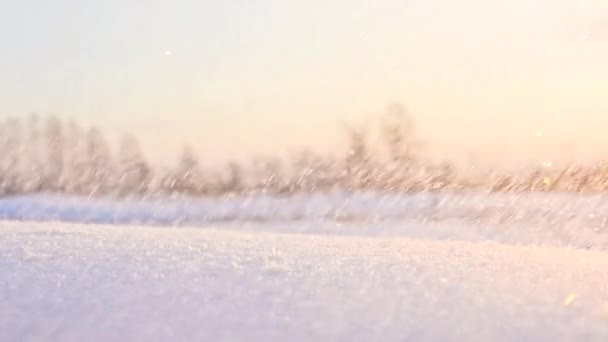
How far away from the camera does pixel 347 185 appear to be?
19.0 m

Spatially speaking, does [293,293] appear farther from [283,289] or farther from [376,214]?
[376,214]

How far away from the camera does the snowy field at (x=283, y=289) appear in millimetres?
3779

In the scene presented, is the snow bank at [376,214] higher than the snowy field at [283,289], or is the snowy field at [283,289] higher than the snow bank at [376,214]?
the snowy field at [283,289]

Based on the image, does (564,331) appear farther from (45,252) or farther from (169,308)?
(45,252)

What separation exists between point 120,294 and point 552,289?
1.93 metres

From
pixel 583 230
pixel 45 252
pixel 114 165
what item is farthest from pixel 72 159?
pixel 45 252

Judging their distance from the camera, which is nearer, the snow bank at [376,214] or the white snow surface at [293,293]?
the white snow surface at [293,293]

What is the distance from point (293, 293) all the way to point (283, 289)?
9 centimetres

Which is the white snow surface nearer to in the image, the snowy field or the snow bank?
the snowy field

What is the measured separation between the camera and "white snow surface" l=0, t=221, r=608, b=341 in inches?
148

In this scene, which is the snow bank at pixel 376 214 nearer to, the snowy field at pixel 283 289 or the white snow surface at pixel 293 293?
the snowy field at pixel 283 289

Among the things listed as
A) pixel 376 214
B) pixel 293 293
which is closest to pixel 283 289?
pixel 293 293

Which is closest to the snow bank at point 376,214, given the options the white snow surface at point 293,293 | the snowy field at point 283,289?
the snowy field at point 283,289

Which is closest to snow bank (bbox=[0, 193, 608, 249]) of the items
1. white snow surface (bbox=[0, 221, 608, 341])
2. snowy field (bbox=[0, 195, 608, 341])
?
snowy field (bbox=[0, 195, 608, 341])
